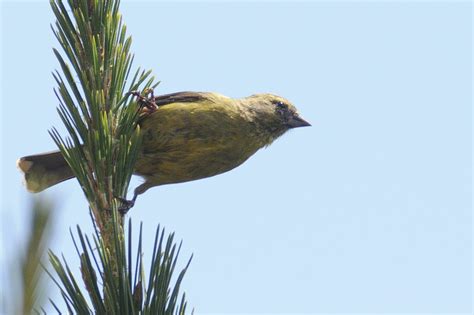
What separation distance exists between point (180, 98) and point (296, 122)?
1617 mm

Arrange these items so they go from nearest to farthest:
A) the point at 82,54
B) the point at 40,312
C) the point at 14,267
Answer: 1. the point at 14,267
2. the point at 40,312
3. the point at 82,54

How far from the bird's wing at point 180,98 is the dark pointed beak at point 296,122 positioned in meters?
1.35

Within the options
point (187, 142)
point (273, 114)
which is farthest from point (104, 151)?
point (273, 114)

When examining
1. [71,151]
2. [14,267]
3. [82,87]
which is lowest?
[14,267]

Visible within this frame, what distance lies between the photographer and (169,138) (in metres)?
→ 5.14

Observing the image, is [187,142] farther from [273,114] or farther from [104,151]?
[104,151]

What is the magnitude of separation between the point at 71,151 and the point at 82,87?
297 mm

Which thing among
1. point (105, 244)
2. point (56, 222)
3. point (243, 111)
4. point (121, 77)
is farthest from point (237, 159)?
point (56, 222)

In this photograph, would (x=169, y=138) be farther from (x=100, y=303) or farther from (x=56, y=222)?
(x=56, y=222)

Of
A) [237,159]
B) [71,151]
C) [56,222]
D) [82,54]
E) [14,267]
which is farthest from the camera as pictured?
[237,159]

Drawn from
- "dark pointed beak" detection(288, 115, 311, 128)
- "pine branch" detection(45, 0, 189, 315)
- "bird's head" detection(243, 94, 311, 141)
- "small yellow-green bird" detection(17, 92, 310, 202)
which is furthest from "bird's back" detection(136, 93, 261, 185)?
"pine branch" detection(45, 0, 189, 315)

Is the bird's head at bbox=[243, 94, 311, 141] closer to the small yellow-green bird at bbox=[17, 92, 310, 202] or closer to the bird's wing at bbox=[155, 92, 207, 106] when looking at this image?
the small yellow-green bird at bbox=[17, 92, 310, 202]

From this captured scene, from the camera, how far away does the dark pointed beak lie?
6.84 m

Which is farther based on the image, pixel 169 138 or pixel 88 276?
pixel 169 138
